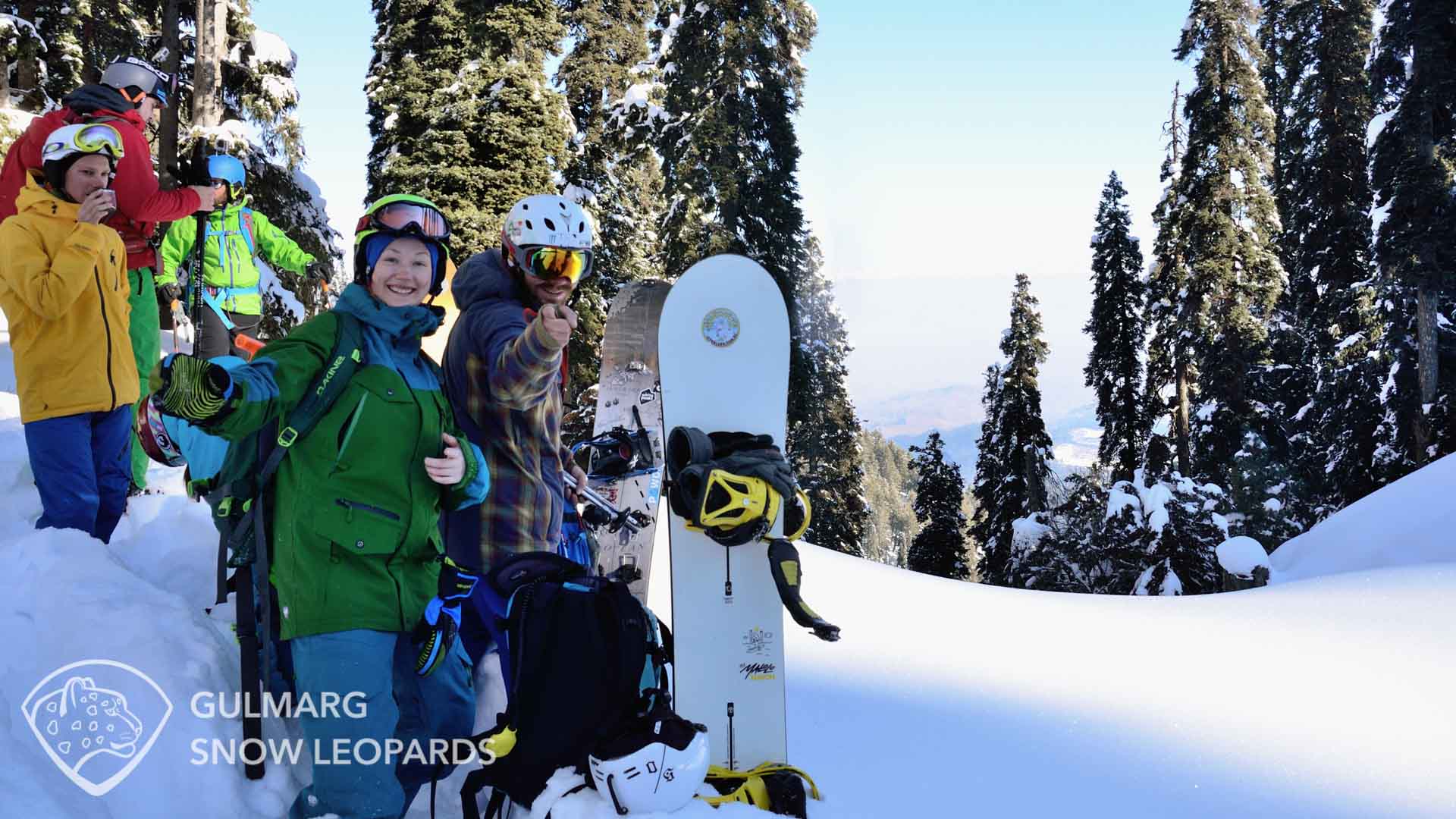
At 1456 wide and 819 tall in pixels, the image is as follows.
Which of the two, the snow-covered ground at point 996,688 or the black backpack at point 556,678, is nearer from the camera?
the black backpack at point 556,678

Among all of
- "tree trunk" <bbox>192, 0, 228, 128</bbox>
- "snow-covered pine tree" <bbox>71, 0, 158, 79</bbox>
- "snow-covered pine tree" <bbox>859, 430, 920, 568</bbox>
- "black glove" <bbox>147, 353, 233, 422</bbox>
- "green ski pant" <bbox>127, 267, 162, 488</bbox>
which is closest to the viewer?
"black glove" <bbox>147, 353, 233, 422</bbox>

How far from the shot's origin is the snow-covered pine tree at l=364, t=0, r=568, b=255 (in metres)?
17.0

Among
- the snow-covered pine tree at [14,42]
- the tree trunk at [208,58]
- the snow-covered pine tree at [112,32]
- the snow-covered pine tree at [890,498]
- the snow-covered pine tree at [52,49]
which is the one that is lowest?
the snow-covered pine tree at [890,498]

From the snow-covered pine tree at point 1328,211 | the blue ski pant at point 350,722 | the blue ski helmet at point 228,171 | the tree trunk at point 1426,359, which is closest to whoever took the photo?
the blue ski pant at point 350,722

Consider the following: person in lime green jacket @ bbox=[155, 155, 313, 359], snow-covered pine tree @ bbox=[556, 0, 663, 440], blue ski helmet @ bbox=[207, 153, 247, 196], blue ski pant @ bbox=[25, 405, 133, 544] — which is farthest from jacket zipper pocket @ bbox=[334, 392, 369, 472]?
snow-covered pine tree @ bbox=[556, 0, 663, 440]

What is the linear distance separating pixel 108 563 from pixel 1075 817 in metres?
3.91

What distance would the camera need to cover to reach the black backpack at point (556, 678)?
8.50 feet

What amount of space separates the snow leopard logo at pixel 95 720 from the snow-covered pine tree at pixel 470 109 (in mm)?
14454

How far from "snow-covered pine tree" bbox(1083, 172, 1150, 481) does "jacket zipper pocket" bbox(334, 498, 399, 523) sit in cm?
2483

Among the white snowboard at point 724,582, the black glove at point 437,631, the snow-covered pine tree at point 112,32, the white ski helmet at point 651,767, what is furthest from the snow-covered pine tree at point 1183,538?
the snow-covered pine tree at point 112,32

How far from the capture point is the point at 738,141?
16531 millimetres

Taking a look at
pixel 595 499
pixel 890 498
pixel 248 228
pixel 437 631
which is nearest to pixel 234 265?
pixel 248 228

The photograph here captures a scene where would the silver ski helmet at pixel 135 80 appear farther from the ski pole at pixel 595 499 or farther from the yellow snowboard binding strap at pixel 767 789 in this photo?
the yellow snowboard binding strap at pixel 767 789

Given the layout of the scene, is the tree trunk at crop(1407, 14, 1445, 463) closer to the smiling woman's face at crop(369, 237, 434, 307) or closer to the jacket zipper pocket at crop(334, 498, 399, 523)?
the smiling woman's face at crop(369, 237, 434, 307)
